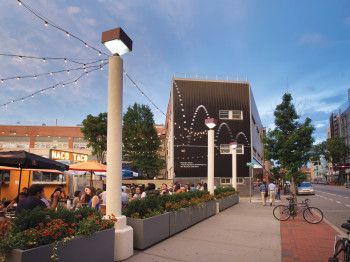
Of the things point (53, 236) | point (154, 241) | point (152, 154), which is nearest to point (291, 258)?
point (154, 241)

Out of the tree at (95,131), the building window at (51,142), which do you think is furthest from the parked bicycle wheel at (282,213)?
the building window at (51,142)

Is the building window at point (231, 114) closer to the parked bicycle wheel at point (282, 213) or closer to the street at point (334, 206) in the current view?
the street at point (334, 206)

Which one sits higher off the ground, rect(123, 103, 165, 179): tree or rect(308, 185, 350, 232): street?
rect(123, 103, 165, 179): tree

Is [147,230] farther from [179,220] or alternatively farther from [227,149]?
[227,149]

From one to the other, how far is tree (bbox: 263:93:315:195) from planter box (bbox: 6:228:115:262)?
10829 mm

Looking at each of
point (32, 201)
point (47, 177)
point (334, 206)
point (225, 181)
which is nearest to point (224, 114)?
point (225, 181)

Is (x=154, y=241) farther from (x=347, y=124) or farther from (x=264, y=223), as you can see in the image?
(x=347, y=124)

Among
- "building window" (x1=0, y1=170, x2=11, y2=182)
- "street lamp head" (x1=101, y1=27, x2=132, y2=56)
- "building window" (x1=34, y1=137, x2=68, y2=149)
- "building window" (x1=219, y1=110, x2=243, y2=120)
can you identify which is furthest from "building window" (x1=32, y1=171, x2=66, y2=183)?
"building window" (x1=34, y1=137, x2=68, y2=149)

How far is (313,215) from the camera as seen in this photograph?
10.1 metres

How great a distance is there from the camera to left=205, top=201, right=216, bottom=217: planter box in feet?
38.4

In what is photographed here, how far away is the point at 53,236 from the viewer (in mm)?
4020

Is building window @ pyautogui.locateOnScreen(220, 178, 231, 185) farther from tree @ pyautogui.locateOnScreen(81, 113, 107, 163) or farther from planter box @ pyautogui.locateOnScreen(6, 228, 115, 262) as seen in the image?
planter box @ pyautogui.locateOnScreen(6, 228, 115, 262)

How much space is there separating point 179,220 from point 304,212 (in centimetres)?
528

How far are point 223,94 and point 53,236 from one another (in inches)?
1141
